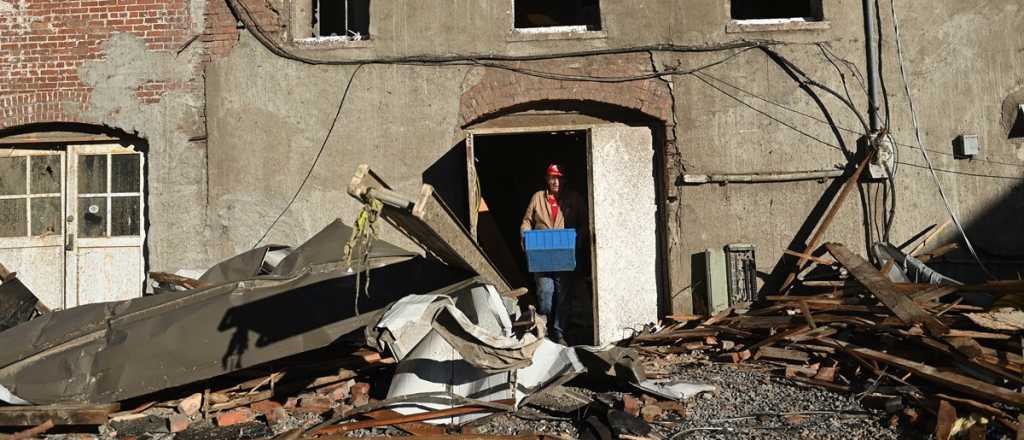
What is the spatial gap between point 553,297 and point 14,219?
5.69 metres

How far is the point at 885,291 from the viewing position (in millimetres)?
6711

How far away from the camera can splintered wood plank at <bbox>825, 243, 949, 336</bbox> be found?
6201mm

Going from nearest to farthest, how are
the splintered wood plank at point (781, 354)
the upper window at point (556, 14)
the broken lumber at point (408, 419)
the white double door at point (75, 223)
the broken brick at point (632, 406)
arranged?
the broken lumber at point (408, 419) < the broken brick at point (632, 406) < the splintered wood plank at point (781, 354) < the white double door at point (75, 223) < the upper window at point (556, 14)

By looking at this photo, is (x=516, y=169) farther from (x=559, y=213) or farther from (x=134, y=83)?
(x=134, y=83)

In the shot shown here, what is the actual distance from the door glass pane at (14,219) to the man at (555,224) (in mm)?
5237

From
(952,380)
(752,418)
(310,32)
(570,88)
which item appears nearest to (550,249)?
(570,88)

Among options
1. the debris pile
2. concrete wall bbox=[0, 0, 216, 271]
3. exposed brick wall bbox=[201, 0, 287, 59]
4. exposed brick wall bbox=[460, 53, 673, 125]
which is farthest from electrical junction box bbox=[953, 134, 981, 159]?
concrete wall bbox=[0, 0, 216, 271]

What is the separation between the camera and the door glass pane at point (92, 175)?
877cm

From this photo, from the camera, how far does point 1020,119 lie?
26.5 feet

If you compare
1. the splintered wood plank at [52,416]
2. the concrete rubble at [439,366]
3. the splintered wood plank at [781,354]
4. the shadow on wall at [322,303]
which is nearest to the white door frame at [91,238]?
the concrete rubble at [439,366]

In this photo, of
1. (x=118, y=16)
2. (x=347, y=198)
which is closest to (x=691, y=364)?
(x=347, y=198)

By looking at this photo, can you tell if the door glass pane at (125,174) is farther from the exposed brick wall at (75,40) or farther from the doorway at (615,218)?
the doorway at (615,218)

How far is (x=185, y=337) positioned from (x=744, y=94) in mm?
5532

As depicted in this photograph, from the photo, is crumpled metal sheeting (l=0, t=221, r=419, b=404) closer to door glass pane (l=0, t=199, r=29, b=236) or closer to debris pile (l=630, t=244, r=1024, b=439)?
door glass pane (l=0, t=199, r=29, b=236)
